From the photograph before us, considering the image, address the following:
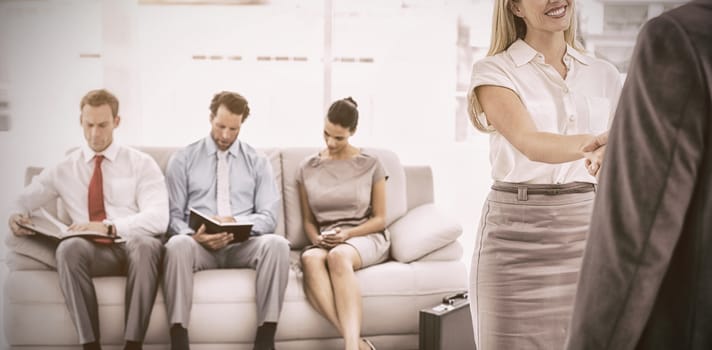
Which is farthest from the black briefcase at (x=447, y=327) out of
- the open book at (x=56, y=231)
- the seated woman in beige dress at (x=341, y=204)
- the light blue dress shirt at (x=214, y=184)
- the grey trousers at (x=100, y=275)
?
the open book at (x=56, y=231)

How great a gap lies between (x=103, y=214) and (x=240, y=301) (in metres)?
0.80

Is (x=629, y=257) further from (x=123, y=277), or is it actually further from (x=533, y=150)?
(x=123, y=277)

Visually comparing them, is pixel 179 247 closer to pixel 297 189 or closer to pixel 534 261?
pixel 297 189

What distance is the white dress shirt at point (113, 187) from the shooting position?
302 centimetres

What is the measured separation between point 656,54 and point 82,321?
263 centimetres

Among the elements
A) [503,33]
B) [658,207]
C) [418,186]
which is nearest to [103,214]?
[418,186]

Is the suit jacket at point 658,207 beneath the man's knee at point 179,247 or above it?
above

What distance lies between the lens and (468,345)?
274cm

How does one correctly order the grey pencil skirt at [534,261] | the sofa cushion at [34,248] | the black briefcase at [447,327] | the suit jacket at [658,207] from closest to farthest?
the suit jacket at [658,207], the grey pencil skirt at [534,261], the black briefcase at [447,327], the sofa cushion at [34,248]

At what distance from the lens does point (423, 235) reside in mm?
3086

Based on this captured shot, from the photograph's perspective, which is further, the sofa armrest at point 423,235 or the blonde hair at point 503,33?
the sofa armrest at point 423,235

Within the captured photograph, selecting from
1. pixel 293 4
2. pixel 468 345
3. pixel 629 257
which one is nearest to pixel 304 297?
pixel 468 345

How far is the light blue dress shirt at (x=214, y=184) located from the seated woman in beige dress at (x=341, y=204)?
0.19 metres

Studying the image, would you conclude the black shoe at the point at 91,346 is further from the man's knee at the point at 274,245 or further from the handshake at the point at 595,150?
the handshake at the point at 595,150
